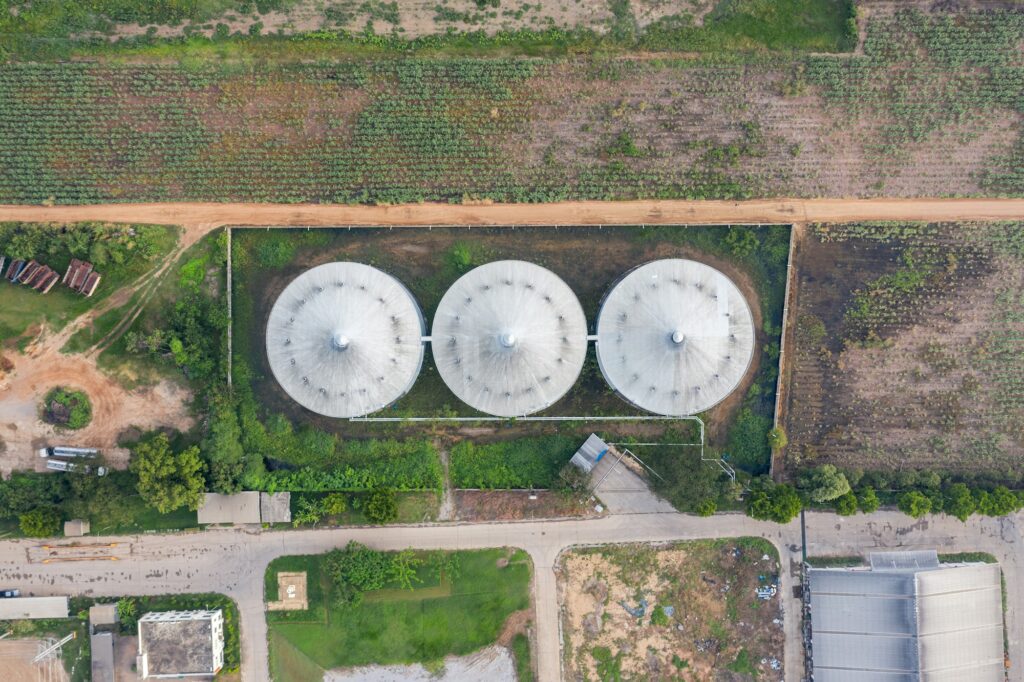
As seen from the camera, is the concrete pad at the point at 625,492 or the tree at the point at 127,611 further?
the concrete pad at the point at 625,492

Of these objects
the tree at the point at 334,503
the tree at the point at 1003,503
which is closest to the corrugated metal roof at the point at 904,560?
the tree at the point at 1003,503

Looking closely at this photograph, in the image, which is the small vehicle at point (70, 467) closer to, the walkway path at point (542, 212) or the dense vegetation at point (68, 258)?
the dense vegetation at point (68, 258)

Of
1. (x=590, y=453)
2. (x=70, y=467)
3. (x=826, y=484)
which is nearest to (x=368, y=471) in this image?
(x=590, y=453)

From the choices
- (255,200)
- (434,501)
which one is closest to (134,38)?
(255,200)

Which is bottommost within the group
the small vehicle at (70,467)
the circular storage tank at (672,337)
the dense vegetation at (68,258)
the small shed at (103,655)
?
the small shed at (103,655)

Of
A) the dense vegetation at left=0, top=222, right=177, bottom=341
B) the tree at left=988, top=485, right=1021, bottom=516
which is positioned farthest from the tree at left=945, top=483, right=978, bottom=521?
the dense vegetation at left=0, top=222, right=177, bottom=341

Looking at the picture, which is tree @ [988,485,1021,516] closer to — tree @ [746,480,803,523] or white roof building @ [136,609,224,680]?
tree @ [746,480,803,523]
